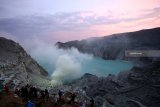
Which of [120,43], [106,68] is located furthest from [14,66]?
[120,43]

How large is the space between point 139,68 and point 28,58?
26931 mm

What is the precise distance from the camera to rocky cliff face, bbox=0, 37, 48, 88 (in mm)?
37372

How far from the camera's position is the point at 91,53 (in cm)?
13088

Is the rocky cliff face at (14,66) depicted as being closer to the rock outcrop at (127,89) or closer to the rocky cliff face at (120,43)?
the rock outcrop at (127,89)

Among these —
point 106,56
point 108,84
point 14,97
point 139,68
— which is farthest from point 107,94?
point 106,56

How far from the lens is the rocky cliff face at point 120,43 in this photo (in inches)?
4128

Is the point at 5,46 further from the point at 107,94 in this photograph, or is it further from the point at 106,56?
the point at 106,56

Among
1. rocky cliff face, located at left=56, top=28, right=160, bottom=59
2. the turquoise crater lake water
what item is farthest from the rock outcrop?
rocky cliff face, located at left=56, top=28, right=160, bottom=59

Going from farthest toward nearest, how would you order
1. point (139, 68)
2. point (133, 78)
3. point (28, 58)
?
point (28, 58)
point (139, 68)
point (133, 78)

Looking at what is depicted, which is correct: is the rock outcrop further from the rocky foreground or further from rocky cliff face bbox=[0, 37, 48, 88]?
rocky cliff face bbox=[0, 37, 48, 88]

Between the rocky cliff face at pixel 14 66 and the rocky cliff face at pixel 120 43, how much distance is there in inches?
2267

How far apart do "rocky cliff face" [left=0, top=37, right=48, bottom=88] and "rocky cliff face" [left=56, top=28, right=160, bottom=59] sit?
189 feet

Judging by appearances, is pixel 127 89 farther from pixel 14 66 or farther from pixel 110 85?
pixel 14 66

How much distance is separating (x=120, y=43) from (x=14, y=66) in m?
77.2
